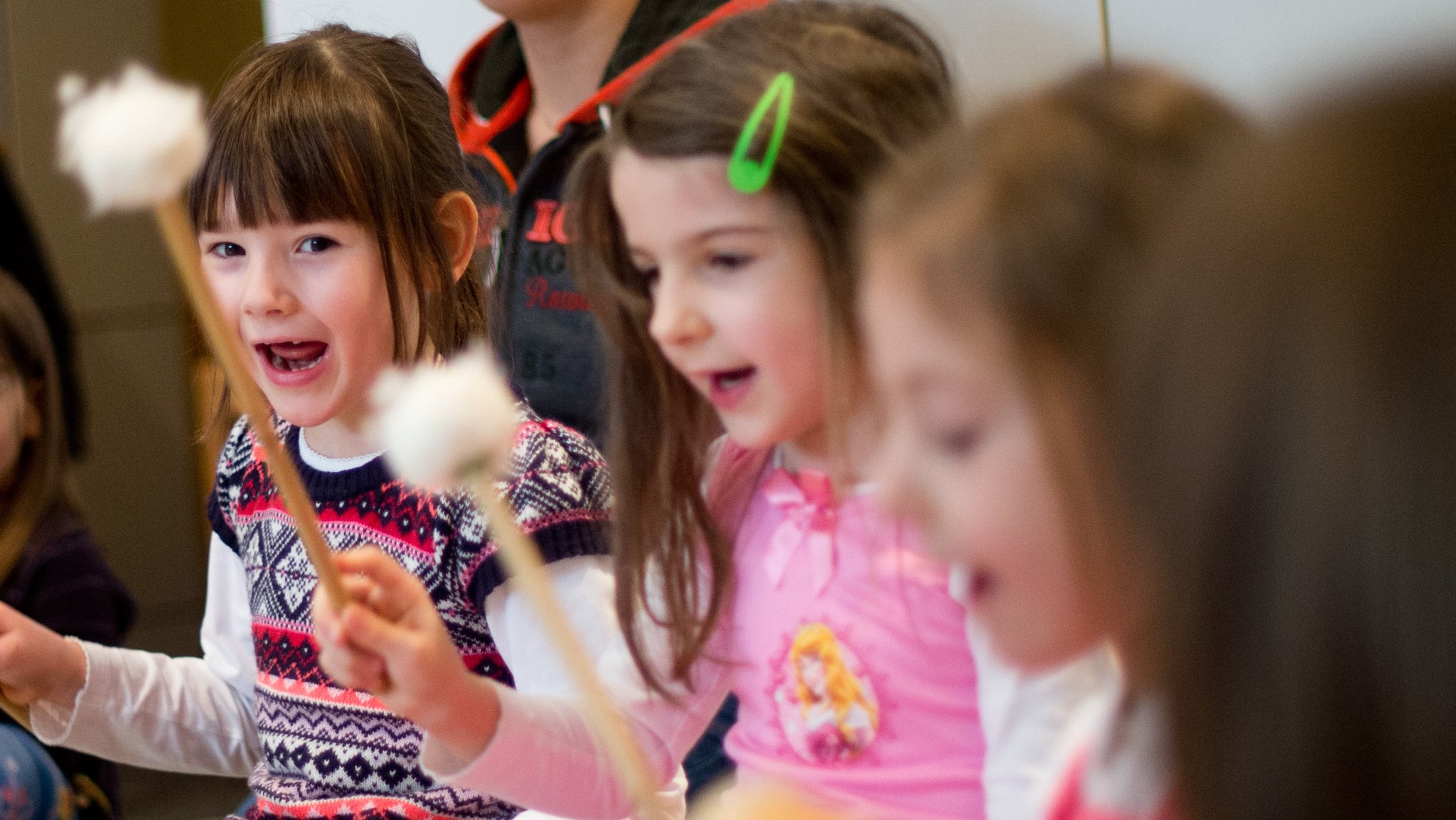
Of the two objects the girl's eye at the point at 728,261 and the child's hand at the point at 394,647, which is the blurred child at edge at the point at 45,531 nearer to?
the child's hand at the point at 394,647

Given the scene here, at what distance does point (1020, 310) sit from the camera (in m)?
0.47

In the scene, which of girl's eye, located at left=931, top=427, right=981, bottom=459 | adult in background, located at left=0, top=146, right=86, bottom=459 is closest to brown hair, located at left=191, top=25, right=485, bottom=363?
girl's eye, located at left=931, top=427, right=981, bottom=459

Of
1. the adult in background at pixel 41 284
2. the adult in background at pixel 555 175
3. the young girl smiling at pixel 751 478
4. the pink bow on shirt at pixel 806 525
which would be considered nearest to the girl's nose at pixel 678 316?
the young girl smiling at pixel 751 478

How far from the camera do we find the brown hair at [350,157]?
2.91ft

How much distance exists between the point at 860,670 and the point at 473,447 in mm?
312

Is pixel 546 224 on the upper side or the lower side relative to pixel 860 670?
upper

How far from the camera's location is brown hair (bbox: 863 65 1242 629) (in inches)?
18.1

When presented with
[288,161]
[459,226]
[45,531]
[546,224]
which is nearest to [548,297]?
[546,224]

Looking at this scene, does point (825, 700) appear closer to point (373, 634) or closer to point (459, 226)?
point (373, 634)

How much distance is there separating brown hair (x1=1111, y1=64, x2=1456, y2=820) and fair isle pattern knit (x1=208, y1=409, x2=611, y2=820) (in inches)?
19.7

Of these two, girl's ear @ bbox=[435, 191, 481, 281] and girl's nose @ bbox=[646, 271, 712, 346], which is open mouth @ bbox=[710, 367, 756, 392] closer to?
girl's nose @ bbox=[646, 271, 712, 346]

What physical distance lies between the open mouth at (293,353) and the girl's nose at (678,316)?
0.91 ft

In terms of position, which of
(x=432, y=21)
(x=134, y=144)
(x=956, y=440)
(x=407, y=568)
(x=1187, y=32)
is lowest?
(x=407, y=568)

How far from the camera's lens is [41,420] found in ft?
4.72
